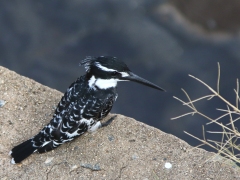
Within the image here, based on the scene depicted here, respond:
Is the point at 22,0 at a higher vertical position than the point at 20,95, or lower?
higher

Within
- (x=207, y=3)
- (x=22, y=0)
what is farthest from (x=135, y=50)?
(x=22, y=0)

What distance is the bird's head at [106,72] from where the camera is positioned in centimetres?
322

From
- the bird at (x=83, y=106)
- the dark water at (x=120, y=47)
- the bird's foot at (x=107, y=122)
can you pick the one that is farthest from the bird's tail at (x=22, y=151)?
the dark water at (x=120, y=47)

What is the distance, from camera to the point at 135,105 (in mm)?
5020

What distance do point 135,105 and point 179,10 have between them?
1263 millimetres

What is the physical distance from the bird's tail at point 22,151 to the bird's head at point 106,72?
58 cm

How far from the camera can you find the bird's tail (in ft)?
10.5

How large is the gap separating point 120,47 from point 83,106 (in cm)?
207

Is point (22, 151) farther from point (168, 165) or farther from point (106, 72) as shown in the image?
point (168, 165)

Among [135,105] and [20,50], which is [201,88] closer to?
[135,105]

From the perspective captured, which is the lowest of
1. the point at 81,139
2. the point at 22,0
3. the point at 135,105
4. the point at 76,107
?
the point at 135,105

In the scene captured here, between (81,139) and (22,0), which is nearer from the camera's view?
(81,139)

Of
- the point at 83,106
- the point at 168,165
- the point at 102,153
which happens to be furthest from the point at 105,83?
the point at 168,165

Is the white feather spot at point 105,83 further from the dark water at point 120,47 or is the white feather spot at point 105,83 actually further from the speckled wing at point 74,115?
the dark water at point 120,47
